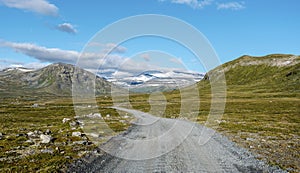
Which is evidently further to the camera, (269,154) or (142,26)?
(142,26)

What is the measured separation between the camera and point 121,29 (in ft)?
76.3

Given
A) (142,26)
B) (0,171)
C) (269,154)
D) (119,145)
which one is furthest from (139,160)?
(142,26)

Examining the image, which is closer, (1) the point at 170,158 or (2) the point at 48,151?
(1) the point at 170,158

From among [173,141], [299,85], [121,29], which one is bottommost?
[173,141]

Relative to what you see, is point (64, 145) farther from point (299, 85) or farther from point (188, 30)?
point (299, 85)

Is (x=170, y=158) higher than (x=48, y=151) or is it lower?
higher

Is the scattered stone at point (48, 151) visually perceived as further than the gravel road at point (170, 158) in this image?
Yes

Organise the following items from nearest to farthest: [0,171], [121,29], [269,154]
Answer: [0,171] → [269,154] → [121,29]

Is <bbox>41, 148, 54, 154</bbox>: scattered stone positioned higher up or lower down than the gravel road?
lower down

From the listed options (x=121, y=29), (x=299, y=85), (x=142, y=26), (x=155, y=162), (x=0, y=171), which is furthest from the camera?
(x=299, y=85)

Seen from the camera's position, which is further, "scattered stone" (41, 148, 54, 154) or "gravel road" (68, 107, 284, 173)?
"scattered stone" (41, 148, 54, 154)

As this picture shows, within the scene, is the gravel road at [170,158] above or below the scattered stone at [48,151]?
above

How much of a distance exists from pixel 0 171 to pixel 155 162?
9862mm

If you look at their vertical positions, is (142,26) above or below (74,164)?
above
